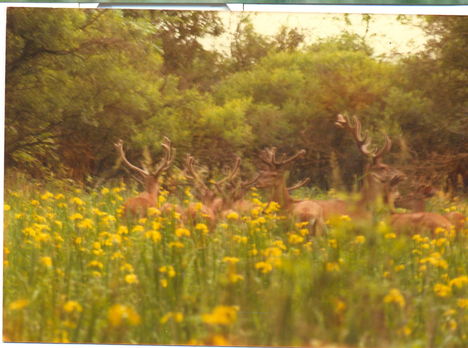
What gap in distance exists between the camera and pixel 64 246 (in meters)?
4.82

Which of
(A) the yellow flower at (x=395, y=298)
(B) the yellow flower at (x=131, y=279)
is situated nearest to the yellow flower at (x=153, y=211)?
(B) the yellow flower at (x=131, y=279)

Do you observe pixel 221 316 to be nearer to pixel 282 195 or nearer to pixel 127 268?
pixel 127 268

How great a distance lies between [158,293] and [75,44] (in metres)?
1.51

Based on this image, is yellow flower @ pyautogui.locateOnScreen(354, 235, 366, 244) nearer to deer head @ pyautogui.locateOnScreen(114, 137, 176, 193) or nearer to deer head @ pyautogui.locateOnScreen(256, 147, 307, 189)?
deer head @ pyautogui.locateOnScreen(256, 147, 307, 189)

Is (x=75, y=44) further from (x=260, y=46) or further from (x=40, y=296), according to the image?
(x=40, y=296)

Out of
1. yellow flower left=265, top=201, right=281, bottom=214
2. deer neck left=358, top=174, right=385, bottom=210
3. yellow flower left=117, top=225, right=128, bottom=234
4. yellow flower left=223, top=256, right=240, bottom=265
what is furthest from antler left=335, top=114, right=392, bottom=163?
yellow flower left=117, top=225, right=128, bottom=234

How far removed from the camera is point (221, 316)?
171 inches

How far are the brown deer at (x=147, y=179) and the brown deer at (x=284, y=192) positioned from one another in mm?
527

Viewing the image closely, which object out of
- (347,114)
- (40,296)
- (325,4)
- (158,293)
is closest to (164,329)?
(158,293)

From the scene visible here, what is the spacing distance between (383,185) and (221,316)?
1.18 meters

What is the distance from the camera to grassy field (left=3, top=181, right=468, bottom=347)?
14.9 ft

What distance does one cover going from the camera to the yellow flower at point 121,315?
4.44 m

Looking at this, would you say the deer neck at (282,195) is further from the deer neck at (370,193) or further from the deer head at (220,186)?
the deer neck at (370,193)

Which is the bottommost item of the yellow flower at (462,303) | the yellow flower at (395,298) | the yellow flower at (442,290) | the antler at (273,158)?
the yellow flower at (462,303)
